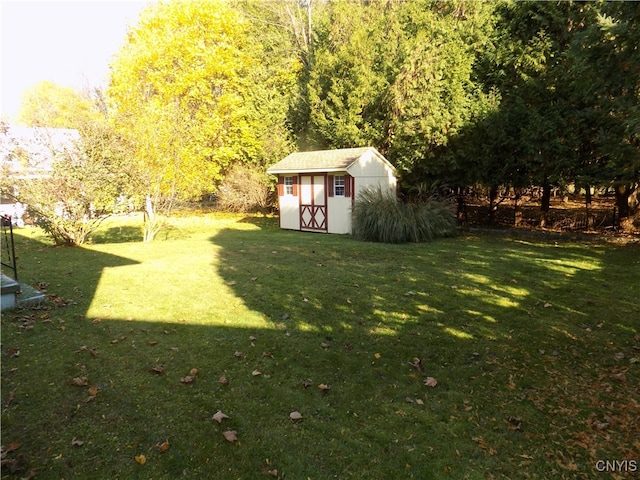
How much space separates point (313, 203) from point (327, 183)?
1.33 m

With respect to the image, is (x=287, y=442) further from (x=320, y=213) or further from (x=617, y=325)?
(x=320, y=213)

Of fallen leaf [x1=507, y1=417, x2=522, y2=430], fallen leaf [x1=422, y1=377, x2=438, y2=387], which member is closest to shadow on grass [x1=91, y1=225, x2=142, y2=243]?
fallen leaf [x1=422, y1=377, x2=438, y2=387]

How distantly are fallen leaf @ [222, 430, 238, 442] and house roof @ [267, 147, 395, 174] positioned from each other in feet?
45.6

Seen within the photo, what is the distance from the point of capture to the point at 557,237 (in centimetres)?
1579

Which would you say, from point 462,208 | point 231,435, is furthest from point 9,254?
point 462,208

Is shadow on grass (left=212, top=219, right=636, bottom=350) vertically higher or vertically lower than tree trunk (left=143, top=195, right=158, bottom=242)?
lower

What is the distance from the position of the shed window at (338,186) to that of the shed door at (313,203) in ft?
1.84

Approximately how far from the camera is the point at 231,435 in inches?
135

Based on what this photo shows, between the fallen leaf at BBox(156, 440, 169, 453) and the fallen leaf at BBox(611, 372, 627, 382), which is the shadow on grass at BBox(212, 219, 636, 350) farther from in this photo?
the fallen leaf at BBox(156, 440, 169, 453)

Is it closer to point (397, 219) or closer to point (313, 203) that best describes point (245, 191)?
point (313, 203)

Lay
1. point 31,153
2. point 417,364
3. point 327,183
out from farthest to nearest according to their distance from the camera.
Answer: point 327,183, point 31,153, point 417,364

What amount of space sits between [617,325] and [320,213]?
13.3m

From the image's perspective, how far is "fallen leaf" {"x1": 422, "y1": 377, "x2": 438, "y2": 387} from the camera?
4.39m

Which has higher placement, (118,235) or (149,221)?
(149,221)
